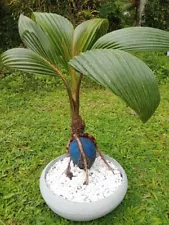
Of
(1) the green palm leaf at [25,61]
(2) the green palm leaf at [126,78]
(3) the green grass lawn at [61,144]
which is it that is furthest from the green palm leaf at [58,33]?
(3) the green grass lawn at [61,144]

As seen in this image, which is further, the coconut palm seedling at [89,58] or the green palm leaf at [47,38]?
the green palm leaf at [47,38]

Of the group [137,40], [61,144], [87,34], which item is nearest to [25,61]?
[87,34]

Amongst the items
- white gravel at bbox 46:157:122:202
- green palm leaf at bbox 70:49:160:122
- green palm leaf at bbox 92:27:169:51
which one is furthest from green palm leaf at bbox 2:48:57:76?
white gravel at bbox 46:157:122:202

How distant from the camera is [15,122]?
2.89 metres

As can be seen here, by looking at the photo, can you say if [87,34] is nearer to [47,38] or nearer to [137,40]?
[47,38]

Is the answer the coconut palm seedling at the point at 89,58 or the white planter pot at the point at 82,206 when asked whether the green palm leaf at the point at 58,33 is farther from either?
the white planter pot at the point at 82,206

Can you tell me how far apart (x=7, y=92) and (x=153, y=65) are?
185 centimetres

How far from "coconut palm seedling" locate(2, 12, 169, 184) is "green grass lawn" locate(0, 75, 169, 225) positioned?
408mm

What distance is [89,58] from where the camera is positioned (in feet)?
3.54

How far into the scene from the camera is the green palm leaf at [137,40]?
1.33 m

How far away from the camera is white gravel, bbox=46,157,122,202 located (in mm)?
1744

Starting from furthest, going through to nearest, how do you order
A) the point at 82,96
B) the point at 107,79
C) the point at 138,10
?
the point at 138,10 → the point at 82,96 → the point at 107,79

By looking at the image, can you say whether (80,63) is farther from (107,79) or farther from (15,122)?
(15,122)

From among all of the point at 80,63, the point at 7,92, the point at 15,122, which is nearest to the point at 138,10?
the point at 7,92
